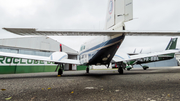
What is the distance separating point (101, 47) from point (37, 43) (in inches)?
700

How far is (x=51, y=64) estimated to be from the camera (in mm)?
22016

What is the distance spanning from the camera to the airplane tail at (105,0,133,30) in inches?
217

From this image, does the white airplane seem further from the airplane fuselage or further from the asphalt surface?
the asphalt surface

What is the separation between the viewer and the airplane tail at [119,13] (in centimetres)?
552

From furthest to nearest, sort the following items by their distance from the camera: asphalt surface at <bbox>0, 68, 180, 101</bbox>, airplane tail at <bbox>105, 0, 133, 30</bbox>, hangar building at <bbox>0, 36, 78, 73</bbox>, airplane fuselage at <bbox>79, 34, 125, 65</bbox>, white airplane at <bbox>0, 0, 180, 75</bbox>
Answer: hangar building at <bbox>0, 36, 78, 73</bbox>, airplane fuselage at <bbox>79, 34, 125, 65</bbox>, airplane tail at <bbox>105, 0, 133, 30</bbox>, white airplane at <bbox>0, 0, 180, 75</bbox>, asphalt surface at <bbox>0, 68, 180, 101</bbox>

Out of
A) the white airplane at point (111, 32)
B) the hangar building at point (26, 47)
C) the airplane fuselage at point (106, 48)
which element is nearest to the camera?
the white airplane at point (111, 32)

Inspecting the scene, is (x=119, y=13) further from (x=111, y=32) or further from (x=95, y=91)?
(x=95, y=91)

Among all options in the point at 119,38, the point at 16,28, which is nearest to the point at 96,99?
the point at 16,28

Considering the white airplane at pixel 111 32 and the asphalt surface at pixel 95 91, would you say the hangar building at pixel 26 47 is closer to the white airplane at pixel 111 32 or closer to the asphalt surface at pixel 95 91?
the white airplane at pixel 111 32

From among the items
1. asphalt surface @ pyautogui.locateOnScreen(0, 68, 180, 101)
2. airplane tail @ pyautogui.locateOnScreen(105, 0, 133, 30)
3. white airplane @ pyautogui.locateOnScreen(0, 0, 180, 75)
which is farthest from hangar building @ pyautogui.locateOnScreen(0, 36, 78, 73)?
asphalt surface @ pyautogui.locateOnScreen(0, 68, 180, 101)

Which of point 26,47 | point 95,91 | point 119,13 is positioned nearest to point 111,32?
point 95,91

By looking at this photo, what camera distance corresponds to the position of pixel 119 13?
612cm

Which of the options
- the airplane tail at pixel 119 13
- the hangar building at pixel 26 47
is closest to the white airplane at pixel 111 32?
the airplane tail at pixel 119 13

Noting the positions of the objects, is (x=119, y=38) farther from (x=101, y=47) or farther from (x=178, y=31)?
(x=178, y=31)
